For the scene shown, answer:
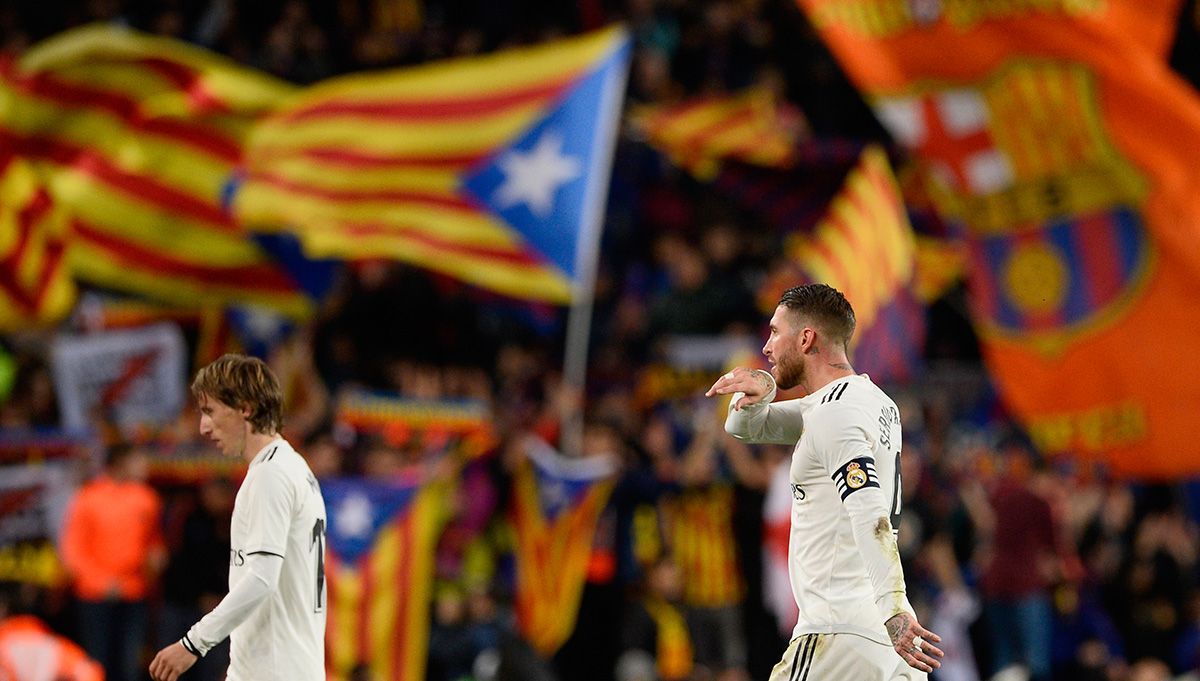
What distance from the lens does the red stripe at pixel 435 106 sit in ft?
53.5

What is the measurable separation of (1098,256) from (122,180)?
8.41 m

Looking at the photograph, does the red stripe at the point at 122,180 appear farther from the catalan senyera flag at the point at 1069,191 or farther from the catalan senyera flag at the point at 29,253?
the catalan senyera flag at the point at 1069,191

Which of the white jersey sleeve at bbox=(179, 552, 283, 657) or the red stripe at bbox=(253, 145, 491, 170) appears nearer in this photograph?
the white jersey sleeve at bbox=(179, 552, 283, 657)

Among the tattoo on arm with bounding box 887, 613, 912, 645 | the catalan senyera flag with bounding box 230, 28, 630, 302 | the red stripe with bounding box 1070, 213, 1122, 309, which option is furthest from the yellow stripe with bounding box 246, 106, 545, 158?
the tattoo on arm with bounding box 887, 613, 912, 645

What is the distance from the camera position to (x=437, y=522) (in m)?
14.3

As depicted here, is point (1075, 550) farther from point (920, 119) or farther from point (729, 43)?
point (729, 43)

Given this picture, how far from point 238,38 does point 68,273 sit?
6.72 meters

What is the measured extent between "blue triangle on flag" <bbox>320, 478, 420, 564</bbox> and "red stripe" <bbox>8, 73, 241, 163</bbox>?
14.1ft

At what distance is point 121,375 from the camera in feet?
54.0

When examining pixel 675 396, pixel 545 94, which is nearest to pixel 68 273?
pixel 545 94

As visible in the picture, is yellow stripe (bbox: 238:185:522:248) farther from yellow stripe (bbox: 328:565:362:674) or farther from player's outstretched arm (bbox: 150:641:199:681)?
player's outstretched arm (bbox: 150:641:199:681)

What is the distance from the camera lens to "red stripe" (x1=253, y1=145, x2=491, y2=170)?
1622 cm

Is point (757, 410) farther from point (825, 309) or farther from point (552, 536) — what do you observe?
point (552, 536)

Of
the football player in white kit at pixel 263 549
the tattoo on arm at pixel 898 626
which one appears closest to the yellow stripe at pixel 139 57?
the football player in white kit at pixel 263 549
